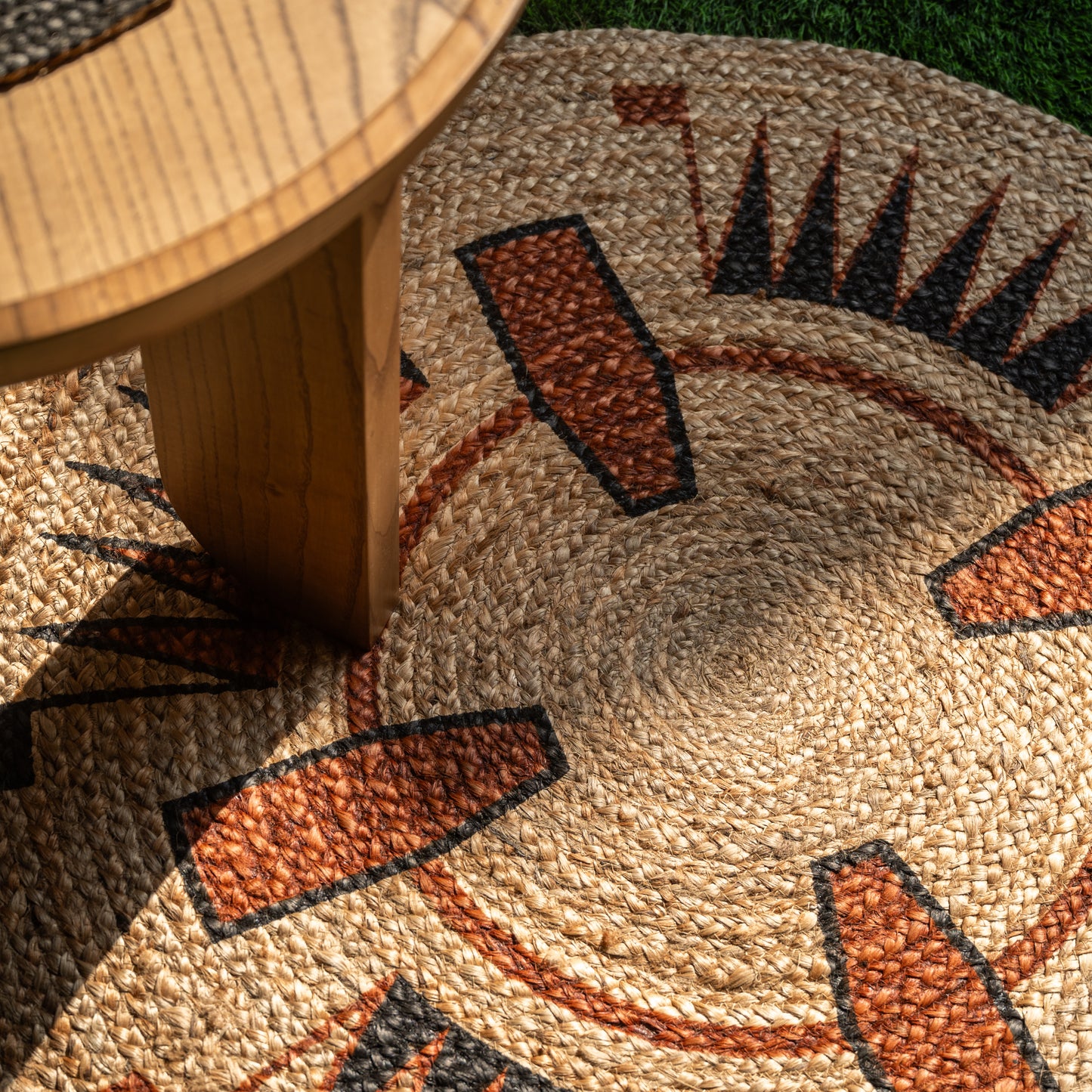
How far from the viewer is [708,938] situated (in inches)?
34.6

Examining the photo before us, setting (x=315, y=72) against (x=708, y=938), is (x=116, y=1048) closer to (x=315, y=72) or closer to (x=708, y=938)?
(x=708, y=938)

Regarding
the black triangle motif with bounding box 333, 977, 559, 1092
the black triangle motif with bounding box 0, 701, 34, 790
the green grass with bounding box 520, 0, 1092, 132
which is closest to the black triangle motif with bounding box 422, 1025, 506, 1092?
the black triangle motif with bounding box 333, 977, 559, 1092

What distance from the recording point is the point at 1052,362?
106 cm

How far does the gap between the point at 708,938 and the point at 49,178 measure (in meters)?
0.66

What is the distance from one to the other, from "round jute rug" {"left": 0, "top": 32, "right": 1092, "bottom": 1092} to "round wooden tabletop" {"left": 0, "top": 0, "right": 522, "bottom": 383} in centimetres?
49

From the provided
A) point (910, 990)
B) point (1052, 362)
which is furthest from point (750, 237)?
point (910, 990)

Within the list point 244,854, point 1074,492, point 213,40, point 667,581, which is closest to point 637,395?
point 667,581

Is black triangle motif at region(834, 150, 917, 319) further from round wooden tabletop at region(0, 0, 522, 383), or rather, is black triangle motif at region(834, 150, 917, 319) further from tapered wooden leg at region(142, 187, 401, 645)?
round wooden tabletop at region(0, 0, 522, 383)

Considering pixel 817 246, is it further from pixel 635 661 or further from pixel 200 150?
pixel 200 150

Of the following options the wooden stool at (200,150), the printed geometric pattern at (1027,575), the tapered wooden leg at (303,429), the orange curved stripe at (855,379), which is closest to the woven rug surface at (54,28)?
the wooden stool at (200,150)

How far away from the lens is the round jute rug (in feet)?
2.78

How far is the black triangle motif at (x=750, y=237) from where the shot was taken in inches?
42.3

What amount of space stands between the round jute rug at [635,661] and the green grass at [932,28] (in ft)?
0.28

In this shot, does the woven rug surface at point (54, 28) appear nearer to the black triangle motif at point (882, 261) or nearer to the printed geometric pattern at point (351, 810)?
the printed geometric pattern at point (351, 810)
